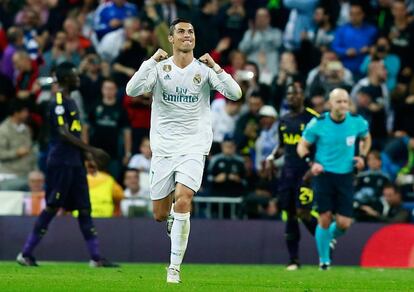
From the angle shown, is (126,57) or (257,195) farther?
(126,57)

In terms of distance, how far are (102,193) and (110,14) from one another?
597 centimetres

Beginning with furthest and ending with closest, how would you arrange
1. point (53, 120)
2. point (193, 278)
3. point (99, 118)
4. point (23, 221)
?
point (99, 118) → point (23, 221) → point (53, 120) → point (193, 278)

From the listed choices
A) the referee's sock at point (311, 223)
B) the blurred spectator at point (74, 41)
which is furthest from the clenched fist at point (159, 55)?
the blurred spectator at point (74, 41)

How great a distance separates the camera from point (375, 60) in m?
24.4

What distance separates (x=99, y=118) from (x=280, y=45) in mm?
4150

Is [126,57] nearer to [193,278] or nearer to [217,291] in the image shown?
[193,278]

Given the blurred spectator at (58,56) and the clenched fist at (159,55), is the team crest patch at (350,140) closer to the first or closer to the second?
the clenched fist at (159,55)

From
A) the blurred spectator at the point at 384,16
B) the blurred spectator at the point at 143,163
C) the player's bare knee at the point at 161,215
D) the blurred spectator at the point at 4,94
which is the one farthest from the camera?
the blurred spectator at the point at 384,16

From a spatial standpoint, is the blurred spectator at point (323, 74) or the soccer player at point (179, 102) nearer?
the soccer player at point (179, 102)

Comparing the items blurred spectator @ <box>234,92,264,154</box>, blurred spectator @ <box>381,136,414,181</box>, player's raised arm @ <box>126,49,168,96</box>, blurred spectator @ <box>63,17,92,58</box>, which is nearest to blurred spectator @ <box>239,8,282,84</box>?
blurred spectator @ <box>234,92,264,154</box>

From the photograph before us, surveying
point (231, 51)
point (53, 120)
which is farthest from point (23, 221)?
point (231, 51)

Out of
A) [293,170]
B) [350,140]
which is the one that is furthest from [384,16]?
[350,140]

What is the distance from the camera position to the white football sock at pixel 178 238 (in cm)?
1353

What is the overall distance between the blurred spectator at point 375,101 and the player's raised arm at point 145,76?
34.1ft
